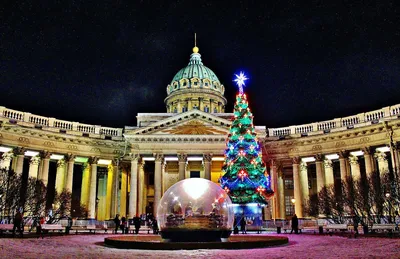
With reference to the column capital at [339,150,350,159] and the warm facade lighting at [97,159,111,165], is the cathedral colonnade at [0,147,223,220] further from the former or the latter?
the column capital at [339,150,350,159]

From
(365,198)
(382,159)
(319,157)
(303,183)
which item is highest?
(319,157)

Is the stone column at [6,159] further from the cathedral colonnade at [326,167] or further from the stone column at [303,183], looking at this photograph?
the stone column at [303,183]

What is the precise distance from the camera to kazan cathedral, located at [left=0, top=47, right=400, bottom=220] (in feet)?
131

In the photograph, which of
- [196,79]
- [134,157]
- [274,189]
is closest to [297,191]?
[274,189]

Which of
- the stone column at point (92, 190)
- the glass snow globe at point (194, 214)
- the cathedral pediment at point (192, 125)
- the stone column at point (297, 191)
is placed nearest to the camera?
the glass snow globe at point (194, 214)

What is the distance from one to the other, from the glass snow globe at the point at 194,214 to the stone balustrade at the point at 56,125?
28012 millimetres

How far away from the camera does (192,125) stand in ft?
150

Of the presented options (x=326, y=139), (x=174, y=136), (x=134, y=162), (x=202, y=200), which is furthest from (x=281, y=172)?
(x=202, y=200)

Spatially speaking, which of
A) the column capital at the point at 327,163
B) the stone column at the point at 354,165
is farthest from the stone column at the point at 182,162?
the stone column at the point at 354,165

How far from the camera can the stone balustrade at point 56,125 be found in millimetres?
40219

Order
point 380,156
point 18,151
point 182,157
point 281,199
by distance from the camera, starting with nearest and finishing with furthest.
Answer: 1. point 18,151
2. point 380,156
3. point 182,157
4. point 281,199

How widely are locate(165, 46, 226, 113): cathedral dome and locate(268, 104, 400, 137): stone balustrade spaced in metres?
26.2

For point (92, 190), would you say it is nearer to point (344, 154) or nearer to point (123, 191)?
point (123, 191)

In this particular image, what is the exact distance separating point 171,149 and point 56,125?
13.7 metres
